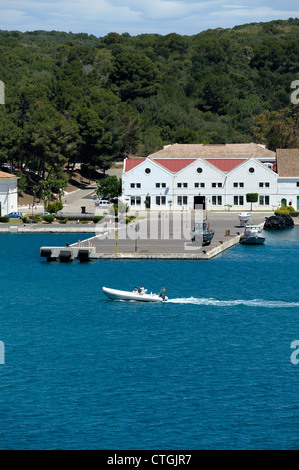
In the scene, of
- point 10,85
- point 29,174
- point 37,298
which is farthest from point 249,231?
point 10,85

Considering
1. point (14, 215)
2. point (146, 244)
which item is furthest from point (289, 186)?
point (14, 215)

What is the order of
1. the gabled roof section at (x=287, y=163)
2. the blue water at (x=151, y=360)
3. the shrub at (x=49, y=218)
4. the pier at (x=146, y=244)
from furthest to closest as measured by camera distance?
the gabled roof section at (x=287, y=163), the shrub at (x=49, y=218), the pier at (x=146, y=244), the blue water at (x=151, y=360)

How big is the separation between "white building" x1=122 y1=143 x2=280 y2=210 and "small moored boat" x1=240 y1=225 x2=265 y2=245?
95.9 ft

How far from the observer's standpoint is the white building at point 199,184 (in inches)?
4988

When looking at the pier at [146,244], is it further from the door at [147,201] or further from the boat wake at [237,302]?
the boat wake at [237,302]

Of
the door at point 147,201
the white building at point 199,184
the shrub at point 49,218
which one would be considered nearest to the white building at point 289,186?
the white building at point 199,184

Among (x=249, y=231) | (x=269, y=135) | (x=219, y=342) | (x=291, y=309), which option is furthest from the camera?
(x=269, y=135)

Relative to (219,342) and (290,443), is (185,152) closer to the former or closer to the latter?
(219,342)

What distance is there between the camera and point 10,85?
174 m

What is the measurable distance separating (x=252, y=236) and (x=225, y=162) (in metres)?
36.3

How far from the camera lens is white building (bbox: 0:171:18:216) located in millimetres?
118750

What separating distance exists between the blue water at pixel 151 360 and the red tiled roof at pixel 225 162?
49084mm

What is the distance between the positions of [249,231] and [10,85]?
92.5 metres
